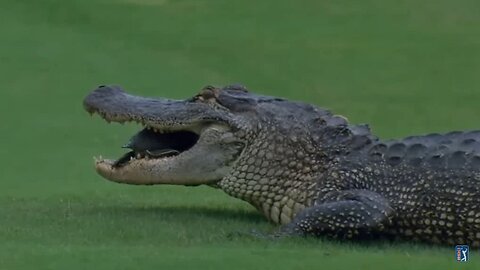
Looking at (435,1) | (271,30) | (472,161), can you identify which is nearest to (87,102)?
(472,161)

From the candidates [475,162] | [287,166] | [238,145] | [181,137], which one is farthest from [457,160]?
[181,137]

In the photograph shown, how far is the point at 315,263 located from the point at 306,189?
147 centimetres

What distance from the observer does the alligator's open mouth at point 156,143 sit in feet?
23.5

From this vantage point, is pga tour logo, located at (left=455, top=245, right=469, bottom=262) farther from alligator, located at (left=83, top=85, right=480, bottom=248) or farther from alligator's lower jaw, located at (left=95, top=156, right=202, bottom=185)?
alligator's lower jaw, located at (left=95, top=156, right=202, bottom=185)

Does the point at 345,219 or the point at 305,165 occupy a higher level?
the point at 305,165

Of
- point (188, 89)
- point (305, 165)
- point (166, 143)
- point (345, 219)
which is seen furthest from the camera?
point (188, 89)

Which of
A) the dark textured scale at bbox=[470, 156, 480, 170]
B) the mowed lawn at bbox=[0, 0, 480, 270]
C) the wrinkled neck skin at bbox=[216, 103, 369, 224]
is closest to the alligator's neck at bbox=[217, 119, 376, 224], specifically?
the wrinkled neck skin at bbox=[216, 103, 369, 224]

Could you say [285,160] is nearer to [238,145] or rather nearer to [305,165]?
[305,165]

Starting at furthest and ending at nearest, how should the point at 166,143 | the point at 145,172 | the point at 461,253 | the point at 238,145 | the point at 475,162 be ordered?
the point at 166,143 → the point at 145,172 → the point at 238,145 → the point at 475,162 → the point at 461,253

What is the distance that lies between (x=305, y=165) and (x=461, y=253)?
1247 millimetres

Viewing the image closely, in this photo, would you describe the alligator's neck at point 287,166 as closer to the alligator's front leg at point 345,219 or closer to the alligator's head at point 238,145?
the alligator's head at point 238,145

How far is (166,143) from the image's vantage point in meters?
7.21

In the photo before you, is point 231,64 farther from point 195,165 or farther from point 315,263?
point 315,263

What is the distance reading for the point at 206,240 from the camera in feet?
19.9
